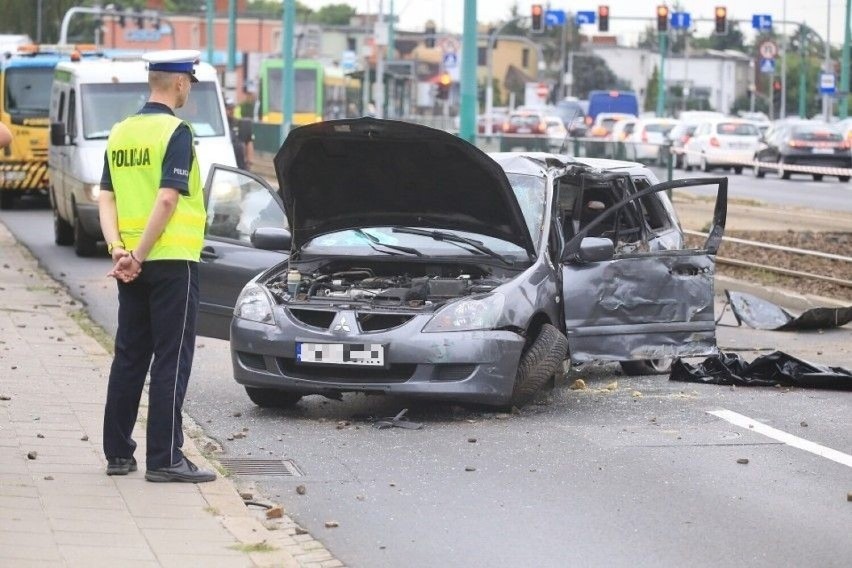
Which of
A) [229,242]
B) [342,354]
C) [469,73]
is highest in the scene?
[469,73]

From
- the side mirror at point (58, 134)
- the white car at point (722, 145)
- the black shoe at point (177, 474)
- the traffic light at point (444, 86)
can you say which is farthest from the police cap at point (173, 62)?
the traffic light at point (444, 86)

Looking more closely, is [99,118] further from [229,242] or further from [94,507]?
[94,507]

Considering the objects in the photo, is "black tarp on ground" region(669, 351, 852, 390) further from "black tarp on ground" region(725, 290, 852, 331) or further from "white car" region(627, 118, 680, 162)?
"white car" region(627, 118, 680, 162)

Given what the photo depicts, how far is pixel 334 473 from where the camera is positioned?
806 centimetres

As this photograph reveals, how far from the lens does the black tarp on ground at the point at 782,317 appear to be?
15.1m

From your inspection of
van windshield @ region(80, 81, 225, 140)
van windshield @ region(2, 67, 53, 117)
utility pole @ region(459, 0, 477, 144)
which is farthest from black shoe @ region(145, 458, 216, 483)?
van windshield @ region(2, 67, 53, 117)

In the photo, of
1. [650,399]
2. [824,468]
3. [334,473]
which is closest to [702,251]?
[650,399]

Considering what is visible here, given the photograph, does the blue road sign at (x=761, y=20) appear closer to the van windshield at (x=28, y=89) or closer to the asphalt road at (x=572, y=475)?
the van windshield at (x=28, y=89)

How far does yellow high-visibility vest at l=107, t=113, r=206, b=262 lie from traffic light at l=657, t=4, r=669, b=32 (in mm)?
53160

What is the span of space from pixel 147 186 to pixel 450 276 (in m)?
3.21

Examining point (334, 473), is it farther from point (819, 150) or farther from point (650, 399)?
point (819, 150)

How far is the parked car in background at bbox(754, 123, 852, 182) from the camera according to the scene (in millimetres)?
46656

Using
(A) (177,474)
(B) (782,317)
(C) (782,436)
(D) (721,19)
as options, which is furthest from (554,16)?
(A) (177,474)

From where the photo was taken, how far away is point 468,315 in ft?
31.0
